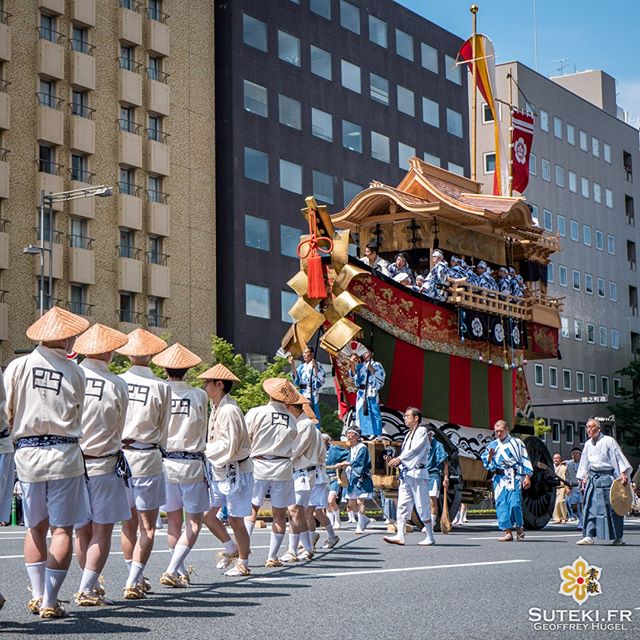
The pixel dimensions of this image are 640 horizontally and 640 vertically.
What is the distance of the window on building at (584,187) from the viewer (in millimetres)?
77312

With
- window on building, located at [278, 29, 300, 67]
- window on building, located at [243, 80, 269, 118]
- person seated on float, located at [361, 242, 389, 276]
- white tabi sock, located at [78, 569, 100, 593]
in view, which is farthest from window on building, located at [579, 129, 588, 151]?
white tabi sock, located at [78, 569, 100, 593]

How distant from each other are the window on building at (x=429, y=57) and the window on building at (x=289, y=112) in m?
10.7

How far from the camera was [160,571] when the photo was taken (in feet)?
42.4

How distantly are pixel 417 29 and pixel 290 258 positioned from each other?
15.7 m

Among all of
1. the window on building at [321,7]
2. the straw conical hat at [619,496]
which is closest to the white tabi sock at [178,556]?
the straw conical hat at [619,496]

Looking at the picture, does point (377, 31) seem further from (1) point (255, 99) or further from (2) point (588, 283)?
(2) point (588, 283)

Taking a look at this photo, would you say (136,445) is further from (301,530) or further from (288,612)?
(301,530)

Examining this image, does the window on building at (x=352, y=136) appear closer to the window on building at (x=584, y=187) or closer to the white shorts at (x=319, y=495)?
the window on building at (x=584, y=187)

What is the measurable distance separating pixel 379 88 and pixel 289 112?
7063 mm

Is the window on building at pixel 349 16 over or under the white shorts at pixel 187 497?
over

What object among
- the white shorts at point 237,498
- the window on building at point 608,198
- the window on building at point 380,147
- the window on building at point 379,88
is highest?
the window on building at point 379,88

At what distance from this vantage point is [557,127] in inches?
2945

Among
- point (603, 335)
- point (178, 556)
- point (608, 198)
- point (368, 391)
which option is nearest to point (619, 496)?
point (368, 391)

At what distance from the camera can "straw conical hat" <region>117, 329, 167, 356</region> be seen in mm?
10797
